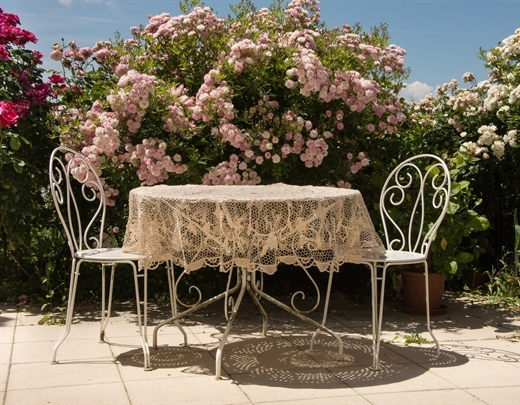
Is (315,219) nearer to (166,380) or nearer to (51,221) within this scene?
(166,380)

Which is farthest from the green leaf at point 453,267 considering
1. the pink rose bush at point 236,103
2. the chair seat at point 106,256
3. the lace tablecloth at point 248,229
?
the chair seat at point 106,256

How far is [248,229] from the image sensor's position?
3.55 metres

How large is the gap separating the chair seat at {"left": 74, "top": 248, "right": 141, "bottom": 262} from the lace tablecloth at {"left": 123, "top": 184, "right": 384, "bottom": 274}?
239 mm

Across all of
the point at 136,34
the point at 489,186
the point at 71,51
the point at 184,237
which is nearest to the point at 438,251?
the point at 489,186

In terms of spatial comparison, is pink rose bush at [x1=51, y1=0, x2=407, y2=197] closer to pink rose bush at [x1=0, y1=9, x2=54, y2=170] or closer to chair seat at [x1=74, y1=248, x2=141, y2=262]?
pink rose bush at [x1=0, y1=9, x2=54, y2=170]

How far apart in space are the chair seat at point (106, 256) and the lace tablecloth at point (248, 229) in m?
0.24

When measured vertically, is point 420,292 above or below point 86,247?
below

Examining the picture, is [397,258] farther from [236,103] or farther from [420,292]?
[236,103]

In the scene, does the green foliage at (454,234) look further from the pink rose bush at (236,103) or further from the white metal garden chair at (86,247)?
the white metal garden chair at (86,247)

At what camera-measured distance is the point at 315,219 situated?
3605 millimetres

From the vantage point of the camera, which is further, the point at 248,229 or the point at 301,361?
the point at 301,361

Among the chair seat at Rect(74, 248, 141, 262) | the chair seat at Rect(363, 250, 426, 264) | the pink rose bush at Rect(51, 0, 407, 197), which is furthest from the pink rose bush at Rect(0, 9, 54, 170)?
the chair seat at Rect(363, 250, 426, 264)

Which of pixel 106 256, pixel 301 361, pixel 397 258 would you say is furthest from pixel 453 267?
pixel 106 256

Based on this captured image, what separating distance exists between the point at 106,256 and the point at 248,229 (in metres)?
0.91
